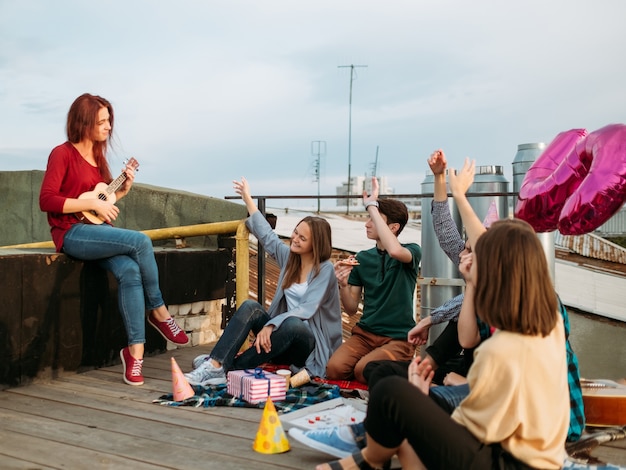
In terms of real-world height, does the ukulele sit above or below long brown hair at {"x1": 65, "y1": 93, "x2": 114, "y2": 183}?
below

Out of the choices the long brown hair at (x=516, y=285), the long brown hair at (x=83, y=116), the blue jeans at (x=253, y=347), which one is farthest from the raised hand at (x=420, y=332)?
the long brown hair at (x=83, y=116)

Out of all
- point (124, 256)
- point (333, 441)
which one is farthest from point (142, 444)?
point (124, 256)

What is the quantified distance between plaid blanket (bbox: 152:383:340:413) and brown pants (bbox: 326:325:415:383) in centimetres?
21

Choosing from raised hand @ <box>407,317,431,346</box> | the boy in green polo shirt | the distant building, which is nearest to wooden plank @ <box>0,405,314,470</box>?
raised hand @ <box>407,317,431,346</box>

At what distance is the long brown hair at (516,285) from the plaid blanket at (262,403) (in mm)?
1588

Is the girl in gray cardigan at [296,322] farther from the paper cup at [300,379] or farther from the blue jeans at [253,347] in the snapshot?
the paper cup at [300,379]

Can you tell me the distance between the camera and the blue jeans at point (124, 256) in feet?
12.8

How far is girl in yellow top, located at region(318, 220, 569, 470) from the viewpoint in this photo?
1904 millimetres

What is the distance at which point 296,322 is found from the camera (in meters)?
3.84

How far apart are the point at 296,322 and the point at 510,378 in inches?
80.7

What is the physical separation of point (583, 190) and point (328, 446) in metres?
1.50

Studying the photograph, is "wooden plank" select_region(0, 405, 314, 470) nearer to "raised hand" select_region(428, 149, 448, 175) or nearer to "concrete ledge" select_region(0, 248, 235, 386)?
"concrete ledge" select_region(0, 248, 235, 386)

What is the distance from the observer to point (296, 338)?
3846mm

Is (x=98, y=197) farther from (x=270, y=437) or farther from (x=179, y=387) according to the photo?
(x=270, y=437)
